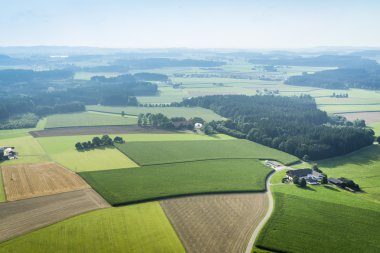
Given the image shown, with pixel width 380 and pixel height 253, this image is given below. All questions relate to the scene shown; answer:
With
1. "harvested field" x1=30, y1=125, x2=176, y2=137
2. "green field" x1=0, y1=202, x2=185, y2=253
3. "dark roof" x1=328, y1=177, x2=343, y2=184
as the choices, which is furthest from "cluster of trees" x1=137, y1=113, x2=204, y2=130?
"green field" x1=0, y1=202, x2=185, y2=253

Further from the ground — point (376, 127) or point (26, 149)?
point (26, 149)

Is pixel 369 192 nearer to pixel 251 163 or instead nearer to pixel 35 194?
pixel 251 163

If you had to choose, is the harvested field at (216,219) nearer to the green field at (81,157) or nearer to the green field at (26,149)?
the green field at (81,157)

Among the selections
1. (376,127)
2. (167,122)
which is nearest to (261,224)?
(167,122)

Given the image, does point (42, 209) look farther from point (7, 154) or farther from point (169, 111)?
point (169, 111)

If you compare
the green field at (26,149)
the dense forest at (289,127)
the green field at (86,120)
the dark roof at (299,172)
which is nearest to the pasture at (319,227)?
the dark roof at (299,172)

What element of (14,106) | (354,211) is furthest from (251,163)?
(14,106)
